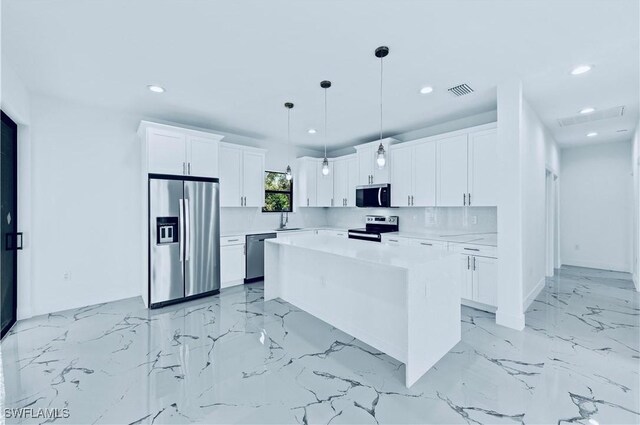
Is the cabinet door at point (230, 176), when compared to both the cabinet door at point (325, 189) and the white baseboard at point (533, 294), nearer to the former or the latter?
the cabinet door at point (325, 189)

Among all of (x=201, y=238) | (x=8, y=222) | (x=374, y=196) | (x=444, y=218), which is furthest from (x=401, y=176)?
(x=8, y=222)

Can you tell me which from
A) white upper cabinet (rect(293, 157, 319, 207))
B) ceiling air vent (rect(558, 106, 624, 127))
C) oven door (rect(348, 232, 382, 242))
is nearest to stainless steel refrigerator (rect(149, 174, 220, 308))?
white upper cabinet (rect(293, 157, 319, 207))

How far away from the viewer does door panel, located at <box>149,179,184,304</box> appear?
3730 millimetres

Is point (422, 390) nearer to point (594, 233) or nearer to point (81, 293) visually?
point (81, 293)

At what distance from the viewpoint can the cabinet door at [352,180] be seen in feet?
18.6

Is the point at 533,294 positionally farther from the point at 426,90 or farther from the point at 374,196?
the point at 426,90

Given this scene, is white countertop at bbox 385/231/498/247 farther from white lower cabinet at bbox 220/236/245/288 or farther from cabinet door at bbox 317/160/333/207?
white lower cabinet at bbox 220/236/245/288

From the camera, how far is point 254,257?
494 centimetres

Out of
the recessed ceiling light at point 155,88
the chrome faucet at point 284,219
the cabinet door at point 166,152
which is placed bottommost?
the chrome faucet at point 284,219

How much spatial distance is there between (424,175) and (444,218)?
2.65 feet

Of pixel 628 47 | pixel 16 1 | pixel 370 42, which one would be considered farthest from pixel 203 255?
pixel 628 47

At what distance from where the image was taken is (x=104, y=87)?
3217 millimetres

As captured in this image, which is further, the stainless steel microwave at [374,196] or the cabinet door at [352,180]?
the cabinet door at [352,180]

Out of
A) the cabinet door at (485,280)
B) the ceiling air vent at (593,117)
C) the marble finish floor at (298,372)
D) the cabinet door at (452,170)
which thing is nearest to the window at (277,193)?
the marble finish floor at (298,372)
